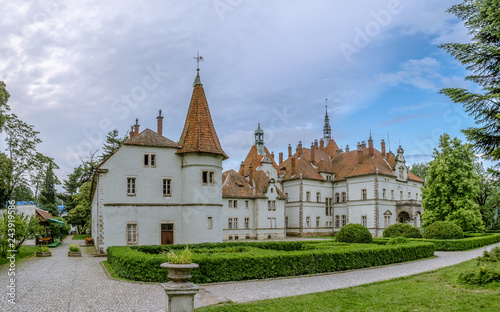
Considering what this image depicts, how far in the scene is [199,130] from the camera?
2786cm

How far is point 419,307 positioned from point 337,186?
43.9 meters

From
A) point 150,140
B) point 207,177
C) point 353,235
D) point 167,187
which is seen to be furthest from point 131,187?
point 353,235

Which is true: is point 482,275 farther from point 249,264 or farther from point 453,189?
point 453,189

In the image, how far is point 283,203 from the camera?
46.2 m

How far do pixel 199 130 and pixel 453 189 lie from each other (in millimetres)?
27063

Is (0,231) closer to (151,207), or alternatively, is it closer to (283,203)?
(151,207)

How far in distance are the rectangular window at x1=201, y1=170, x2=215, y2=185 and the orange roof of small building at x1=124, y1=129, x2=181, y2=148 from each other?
2783 mm

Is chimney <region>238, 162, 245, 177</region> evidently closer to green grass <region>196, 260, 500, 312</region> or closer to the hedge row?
the hedge row

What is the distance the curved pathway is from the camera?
438 inches

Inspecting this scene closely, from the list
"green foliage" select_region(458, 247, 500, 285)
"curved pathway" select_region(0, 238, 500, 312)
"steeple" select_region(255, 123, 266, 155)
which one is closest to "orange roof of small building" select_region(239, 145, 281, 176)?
"steeple" select_region(255, 123, 266, 155)

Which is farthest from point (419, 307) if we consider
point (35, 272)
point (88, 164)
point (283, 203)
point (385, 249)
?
point (88, 164)

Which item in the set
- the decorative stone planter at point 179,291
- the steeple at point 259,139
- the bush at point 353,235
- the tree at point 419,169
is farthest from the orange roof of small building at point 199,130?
the tree at point 419,169

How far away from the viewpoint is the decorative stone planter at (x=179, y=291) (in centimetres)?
891

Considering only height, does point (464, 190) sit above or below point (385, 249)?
above
